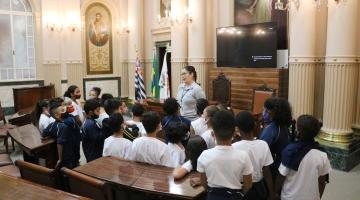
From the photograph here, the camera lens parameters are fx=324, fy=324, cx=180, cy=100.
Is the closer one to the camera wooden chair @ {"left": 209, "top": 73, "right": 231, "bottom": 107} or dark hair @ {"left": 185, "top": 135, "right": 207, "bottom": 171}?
dark hair @ {"left": 185, "top": 135, "right": 207, "bottom": 171}

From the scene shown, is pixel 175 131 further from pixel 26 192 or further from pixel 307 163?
pixel 26 192

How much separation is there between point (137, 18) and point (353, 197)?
8.48 m

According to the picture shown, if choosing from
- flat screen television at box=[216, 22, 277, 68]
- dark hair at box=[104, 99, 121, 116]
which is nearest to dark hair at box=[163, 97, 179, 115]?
dark hair at box=[104, 99, 121, 116]

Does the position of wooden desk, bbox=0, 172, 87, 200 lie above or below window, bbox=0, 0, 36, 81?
below

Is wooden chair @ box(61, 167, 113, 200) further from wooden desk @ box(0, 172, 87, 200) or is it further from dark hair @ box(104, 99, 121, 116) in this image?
dark hair @ box(104, 99, 121, 116)

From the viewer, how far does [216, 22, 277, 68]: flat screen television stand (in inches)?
258

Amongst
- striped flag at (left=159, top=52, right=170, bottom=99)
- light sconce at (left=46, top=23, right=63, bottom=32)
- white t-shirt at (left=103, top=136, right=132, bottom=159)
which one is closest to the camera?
white t-shirt at (left=103, top=136, right=132, bottom=159)

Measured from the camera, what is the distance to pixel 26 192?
198cm

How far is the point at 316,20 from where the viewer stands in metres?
5.64

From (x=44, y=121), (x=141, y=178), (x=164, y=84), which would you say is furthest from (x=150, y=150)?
Answer: (x=164, y=84)

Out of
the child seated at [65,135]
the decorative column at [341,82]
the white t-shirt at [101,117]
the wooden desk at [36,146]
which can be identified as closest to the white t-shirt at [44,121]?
the wooden desk at [36,146]

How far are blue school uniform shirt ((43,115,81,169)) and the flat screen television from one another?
4234mm

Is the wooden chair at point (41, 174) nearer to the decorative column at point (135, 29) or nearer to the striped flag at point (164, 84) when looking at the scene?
the striped flag at point (164, 84)

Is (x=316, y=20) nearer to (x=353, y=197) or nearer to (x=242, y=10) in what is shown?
(x=242, y=10)
